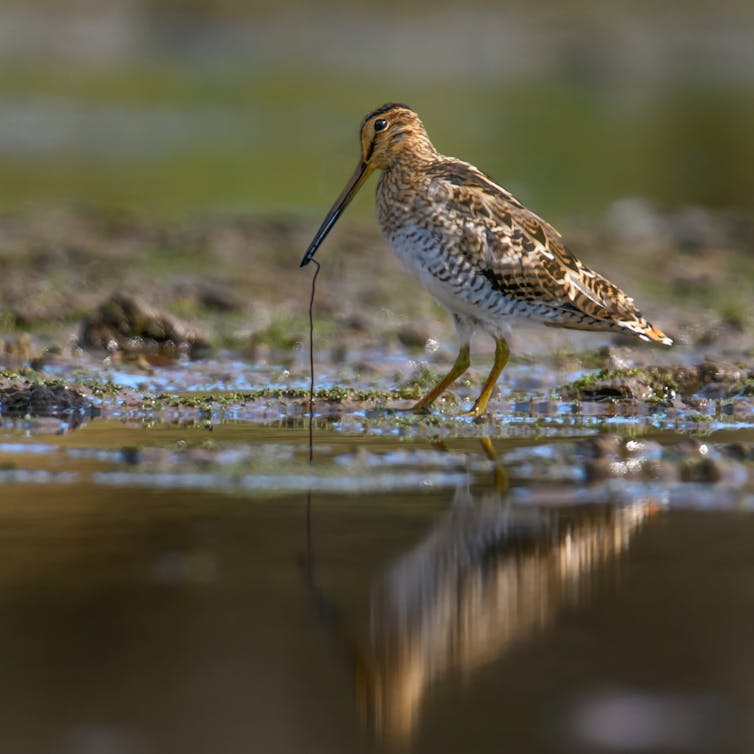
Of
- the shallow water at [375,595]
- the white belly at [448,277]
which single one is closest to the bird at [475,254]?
the white belly at [448,277]

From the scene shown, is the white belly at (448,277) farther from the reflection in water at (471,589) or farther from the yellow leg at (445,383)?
the reflection in water at (471,589)

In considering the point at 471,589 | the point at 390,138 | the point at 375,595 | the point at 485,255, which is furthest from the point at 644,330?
the point at 375,595

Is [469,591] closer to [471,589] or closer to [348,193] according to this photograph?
[471,589]

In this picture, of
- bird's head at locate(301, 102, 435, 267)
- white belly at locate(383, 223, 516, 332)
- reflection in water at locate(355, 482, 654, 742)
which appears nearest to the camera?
reflection in water at locate(355, 482, 654, 742)

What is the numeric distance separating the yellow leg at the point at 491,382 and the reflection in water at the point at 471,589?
6.22 feet

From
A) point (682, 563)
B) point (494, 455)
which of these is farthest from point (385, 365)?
point (682, 563)

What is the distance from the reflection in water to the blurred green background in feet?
13.5

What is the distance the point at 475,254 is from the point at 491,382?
60cm

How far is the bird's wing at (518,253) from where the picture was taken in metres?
7.74

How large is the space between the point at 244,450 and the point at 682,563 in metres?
2.20

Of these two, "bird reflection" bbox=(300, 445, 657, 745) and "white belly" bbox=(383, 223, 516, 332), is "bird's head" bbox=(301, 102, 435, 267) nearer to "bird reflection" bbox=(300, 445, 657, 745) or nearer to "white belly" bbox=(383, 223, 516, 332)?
"white belly" bbox=(383, 223, 516, 332)

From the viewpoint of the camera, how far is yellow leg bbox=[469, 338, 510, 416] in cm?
771

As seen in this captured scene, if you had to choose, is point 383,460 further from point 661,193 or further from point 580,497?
point 661,193

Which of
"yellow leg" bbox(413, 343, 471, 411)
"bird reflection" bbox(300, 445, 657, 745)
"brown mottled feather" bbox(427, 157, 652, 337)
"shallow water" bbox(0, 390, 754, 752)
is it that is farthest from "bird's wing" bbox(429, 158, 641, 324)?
"bird reflection" bbox(300, 445, 657, 745)
